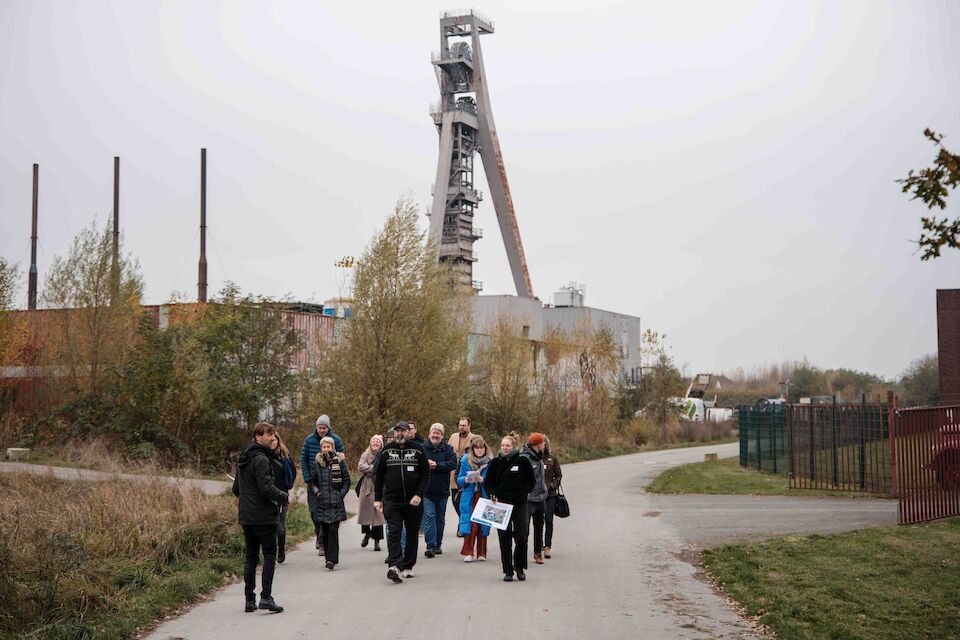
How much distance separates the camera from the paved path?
9008 mm

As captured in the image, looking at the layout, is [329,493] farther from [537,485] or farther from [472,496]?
[537,485]

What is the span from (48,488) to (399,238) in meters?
14.9

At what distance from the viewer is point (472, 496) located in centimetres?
1347

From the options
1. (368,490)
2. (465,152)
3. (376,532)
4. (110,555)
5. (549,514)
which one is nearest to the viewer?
(110,555)

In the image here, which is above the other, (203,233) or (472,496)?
(203,233)

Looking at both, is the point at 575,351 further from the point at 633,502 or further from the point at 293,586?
the point at 293,586

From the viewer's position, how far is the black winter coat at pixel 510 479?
39.2 feet

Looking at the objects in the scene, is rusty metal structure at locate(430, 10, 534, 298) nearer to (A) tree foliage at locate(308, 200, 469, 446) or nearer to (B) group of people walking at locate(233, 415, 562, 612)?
(A) tree foliage at locate(308, 200, 469, 446)

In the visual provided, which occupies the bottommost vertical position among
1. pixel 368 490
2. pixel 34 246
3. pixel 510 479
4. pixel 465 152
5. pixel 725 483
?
pixel 725 483

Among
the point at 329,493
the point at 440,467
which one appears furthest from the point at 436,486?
the point at 329,493

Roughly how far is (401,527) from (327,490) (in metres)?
1.47

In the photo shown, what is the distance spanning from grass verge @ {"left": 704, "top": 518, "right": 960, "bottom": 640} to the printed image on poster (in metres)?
2.79

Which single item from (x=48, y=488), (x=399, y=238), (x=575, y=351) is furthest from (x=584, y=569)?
(x=575, y=351)

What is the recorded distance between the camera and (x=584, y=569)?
1279 cm
